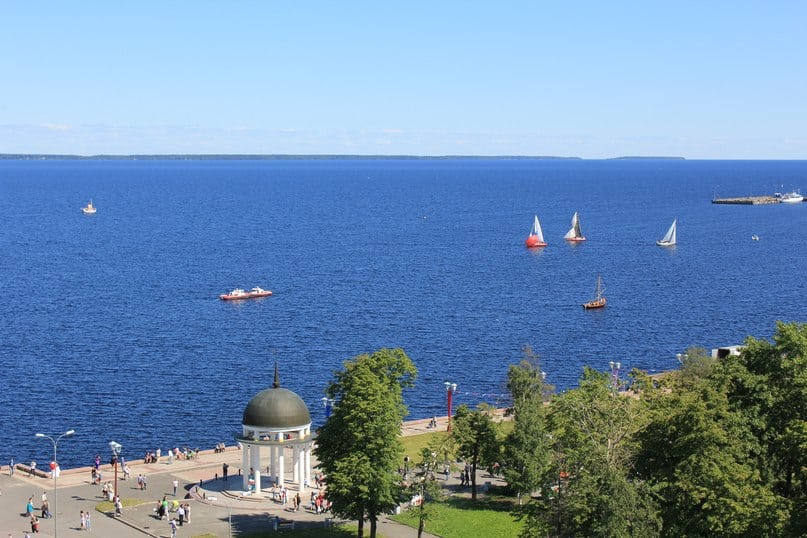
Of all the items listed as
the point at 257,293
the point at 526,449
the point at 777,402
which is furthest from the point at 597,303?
the point at 777,402

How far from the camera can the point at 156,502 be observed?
6662 cm

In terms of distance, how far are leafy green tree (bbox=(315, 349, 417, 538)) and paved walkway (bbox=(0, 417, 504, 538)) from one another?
12.0ft

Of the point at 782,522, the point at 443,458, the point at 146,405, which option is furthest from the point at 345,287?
the point at 782,522

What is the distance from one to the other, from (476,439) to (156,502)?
20017mm

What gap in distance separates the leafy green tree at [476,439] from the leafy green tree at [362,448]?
768 centimetres

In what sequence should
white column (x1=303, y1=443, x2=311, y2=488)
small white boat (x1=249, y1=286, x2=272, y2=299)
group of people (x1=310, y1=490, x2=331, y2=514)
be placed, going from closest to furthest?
group of people (x1=310, y1=490, x2=331, y2=514), white column (x1=303, y1=443, x2=311, y2=488), small white boat (x1=249, y1=286, x2=272, y2=299)

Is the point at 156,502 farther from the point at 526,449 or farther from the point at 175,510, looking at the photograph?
the point at 526,449

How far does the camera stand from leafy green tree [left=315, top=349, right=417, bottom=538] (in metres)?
58.1

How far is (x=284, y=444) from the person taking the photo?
6775 centimetres

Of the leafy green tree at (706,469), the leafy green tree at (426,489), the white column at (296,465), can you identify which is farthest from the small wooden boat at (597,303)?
the leafy green tree at (706,469)

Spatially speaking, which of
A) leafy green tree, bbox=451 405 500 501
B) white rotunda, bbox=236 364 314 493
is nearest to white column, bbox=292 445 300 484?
white rotunda, bbox=236 364 314 493

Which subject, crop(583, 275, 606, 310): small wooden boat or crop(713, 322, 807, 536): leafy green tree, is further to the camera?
crop(583, 275, 606, 310): small wooden boat

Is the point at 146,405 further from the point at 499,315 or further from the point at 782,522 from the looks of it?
the point at 782,522

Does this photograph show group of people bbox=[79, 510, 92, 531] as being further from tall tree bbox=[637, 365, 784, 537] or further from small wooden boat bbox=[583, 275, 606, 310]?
small wooden boat bbox=[583, 275, 606, 310]
